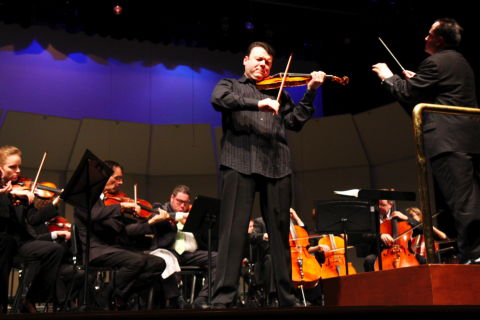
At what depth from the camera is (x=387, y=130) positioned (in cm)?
859

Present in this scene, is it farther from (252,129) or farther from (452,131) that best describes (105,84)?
(452,131)

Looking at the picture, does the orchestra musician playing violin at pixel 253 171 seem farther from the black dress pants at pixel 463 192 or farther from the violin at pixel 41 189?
the violin at pixel 41 189

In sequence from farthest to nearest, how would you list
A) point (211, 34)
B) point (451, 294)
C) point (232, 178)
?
1. point (211, 34)
2. point (232, 178)
3. point (451, 294)

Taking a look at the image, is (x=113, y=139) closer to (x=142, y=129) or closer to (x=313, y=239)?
(x=142, y=129)

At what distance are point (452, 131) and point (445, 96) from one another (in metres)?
0.24

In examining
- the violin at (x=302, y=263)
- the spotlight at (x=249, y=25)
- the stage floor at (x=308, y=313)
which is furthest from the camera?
the spotlight at (x=249, y=25)

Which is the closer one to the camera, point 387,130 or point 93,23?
point 93,23

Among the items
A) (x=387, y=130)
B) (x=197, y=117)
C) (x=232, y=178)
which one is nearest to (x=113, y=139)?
(x=197, y=117)

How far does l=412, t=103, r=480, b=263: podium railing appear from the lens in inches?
108

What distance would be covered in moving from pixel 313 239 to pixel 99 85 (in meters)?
4.30

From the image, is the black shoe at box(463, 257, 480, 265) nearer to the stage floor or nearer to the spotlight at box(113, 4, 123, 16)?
the stage floor

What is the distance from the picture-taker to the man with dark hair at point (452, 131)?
9.88 feet

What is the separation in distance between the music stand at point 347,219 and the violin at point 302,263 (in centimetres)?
58

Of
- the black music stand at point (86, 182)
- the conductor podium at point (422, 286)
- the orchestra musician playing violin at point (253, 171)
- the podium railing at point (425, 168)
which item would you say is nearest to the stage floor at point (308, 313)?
the conductor podium at point (422, 286)
